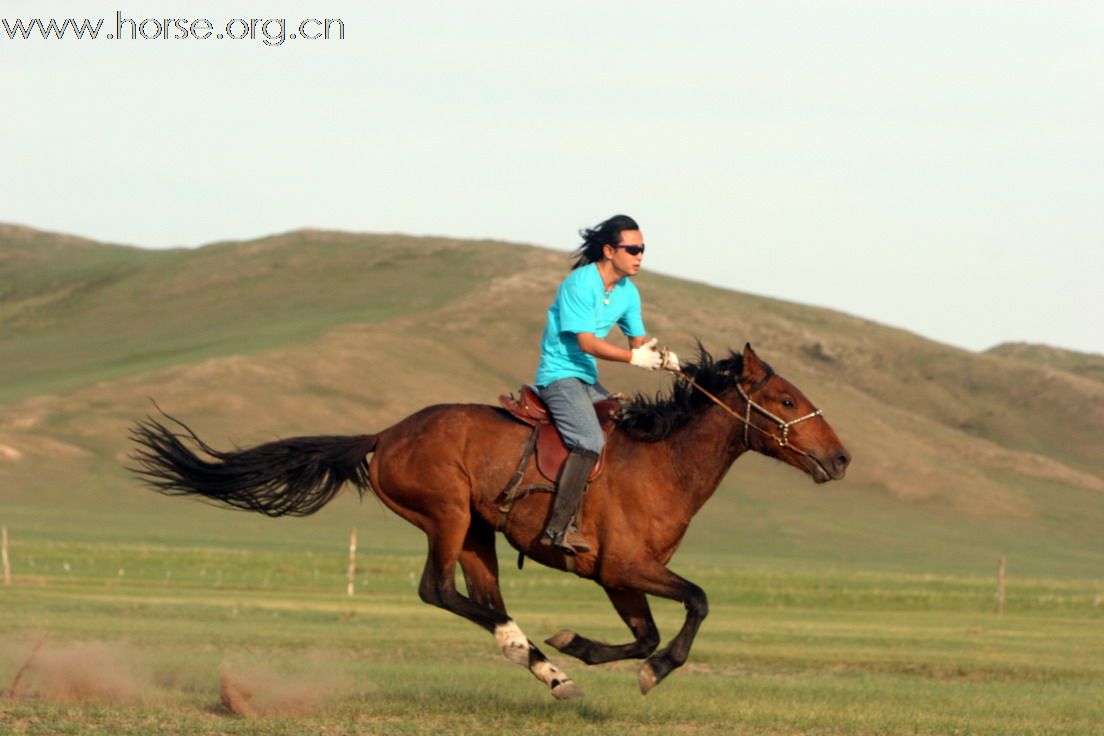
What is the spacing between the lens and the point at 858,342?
488ft

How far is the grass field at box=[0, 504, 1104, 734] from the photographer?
11875 mm

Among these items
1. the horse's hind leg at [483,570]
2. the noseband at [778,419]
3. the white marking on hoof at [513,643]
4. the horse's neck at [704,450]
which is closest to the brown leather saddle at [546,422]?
the horse's neck at [704,450]

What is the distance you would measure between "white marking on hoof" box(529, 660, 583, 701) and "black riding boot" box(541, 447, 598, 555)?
803 millimetres

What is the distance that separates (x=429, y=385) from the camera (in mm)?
107562

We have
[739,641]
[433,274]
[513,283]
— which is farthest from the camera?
[433,274]

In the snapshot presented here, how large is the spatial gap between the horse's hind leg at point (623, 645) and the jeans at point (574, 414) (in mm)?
1058

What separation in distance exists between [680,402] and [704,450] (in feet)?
1.53

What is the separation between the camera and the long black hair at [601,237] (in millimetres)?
11695

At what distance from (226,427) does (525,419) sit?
84.2 meters

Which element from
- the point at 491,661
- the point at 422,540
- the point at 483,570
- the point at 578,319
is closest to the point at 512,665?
the point at 491,661

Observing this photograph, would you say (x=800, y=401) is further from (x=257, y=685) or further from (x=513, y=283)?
(x=513, y=283)

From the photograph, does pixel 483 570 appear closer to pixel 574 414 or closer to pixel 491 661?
pixel 574 414

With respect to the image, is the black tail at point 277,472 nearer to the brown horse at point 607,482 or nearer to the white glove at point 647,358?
the brown horse at point 607,482

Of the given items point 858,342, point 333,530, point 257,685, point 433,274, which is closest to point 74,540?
point 333,530
